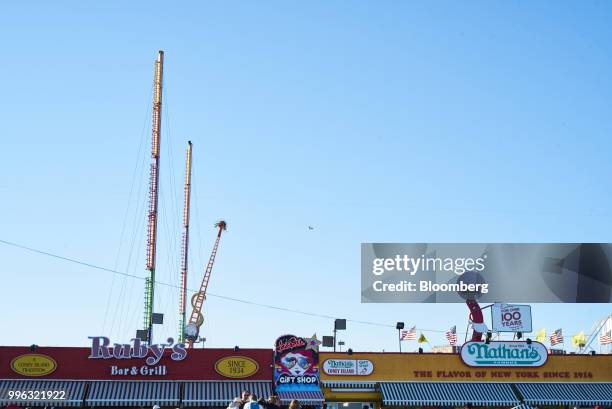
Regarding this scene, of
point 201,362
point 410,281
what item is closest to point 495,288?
point 410,281

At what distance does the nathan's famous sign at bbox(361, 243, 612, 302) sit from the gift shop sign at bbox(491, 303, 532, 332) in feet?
22.0

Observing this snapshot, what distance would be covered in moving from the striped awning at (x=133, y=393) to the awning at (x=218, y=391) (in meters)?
0.70

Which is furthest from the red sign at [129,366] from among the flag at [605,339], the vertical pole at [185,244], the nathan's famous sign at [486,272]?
the vertical pole at [185,244]

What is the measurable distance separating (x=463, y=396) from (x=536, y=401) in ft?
13.1

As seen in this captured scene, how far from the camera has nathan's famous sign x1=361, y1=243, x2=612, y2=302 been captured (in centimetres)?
6350

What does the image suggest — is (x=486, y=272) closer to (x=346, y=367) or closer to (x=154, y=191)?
(x=346, y=367)

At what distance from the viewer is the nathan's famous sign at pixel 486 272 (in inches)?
2500

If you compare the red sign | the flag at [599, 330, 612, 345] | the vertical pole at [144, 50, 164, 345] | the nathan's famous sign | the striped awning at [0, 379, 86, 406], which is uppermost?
the vertical pole at [144, 50, 164, 345]

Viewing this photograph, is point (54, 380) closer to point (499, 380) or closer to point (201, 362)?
point (201, 362)

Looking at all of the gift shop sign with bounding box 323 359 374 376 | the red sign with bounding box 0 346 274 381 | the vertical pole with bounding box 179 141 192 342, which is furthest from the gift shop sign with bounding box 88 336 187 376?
the vertical pole with bounding box 179 141 192 342

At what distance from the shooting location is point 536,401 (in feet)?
161

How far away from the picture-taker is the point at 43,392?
152ft

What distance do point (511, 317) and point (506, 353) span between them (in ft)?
9.92

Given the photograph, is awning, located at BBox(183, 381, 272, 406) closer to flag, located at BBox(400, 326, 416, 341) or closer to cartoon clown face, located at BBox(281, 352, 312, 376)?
cartoon clown face, located at BBox(281, 352, 312, 376)
